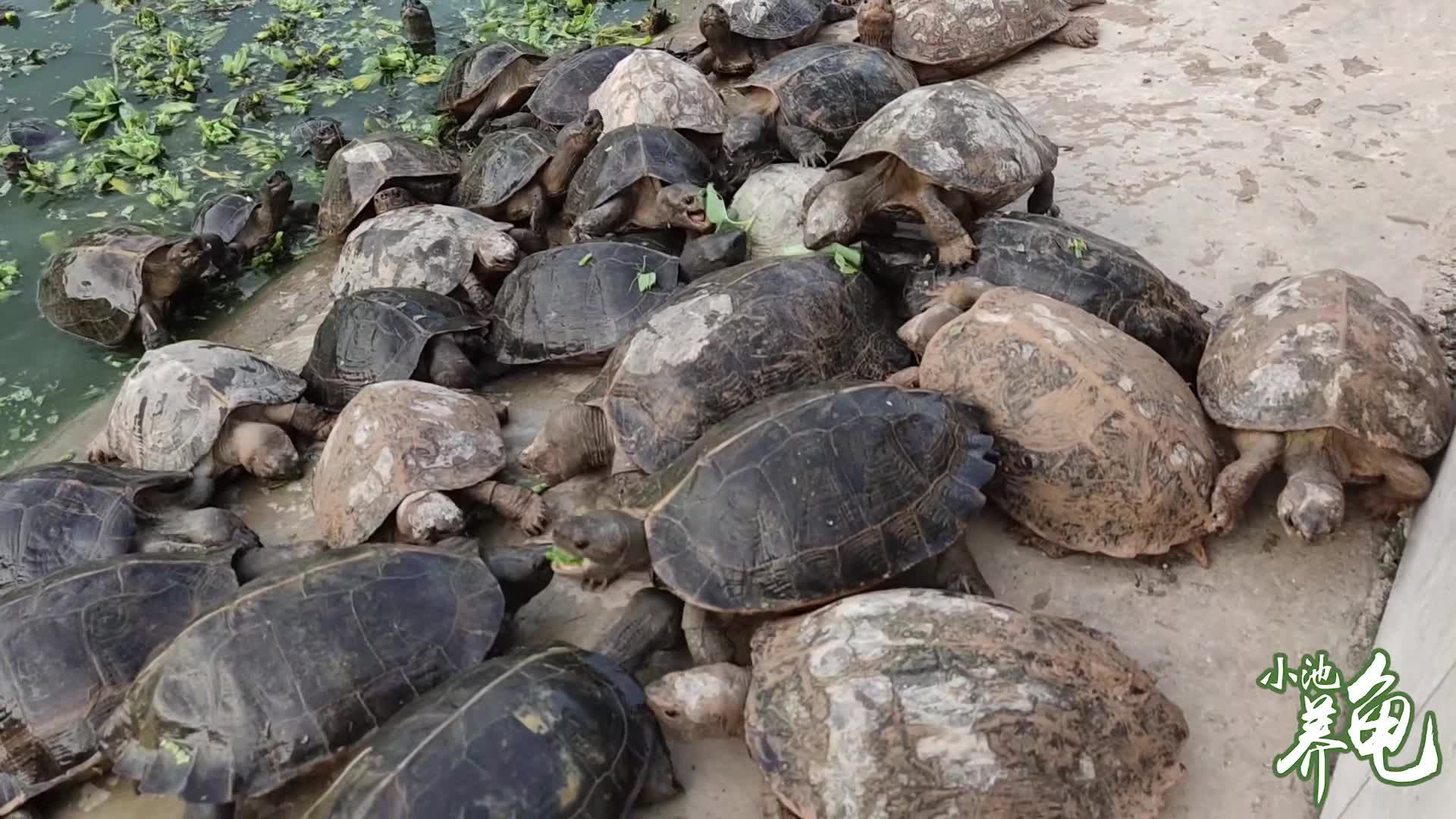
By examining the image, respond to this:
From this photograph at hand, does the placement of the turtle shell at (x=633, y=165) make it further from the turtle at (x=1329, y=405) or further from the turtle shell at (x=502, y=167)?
the turtle at (x=1329, y=405)

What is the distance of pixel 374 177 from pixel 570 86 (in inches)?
82.7

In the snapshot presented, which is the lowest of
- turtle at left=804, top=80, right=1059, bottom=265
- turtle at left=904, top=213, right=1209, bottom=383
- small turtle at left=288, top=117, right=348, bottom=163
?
small turtle at left=288, top=117, right=348, bottom=163

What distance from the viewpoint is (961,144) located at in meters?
5.85

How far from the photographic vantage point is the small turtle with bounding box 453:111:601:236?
7809 mm

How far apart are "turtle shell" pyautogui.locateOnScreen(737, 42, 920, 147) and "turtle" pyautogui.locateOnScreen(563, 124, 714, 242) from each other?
1.04 metres

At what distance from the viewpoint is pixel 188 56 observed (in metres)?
11.8

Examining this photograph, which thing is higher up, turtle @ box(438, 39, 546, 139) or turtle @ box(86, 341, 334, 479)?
turtle @ box(438, 39, 546, 139)

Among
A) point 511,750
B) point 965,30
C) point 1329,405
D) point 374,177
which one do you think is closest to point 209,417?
point 374,177

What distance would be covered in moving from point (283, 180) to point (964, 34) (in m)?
6.50

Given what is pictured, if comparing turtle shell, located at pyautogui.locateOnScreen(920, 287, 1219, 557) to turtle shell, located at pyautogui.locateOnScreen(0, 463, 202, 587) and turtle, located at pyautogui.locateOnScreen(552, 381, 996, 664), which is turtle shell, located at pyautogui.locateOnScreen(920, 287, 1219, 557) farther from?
turtle shell, located at pyautogui.locateOnScreen(0, 463, 202, 587)

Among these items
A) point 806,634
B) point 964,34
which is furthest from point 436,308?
point 964,34

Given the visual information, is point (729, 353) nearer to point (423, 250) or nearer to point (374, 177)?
point (423, 250)

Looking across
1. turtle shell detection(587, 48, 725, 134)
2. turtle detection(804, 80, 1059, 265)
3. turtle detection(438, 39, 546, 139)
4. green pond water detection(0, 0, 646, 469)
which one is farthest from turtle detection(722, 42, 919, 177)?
green pond water detection(0, 0, 646, 469)

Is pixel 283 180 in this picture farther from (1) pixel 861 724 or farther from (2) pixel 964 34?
(1) pixel 861 724
